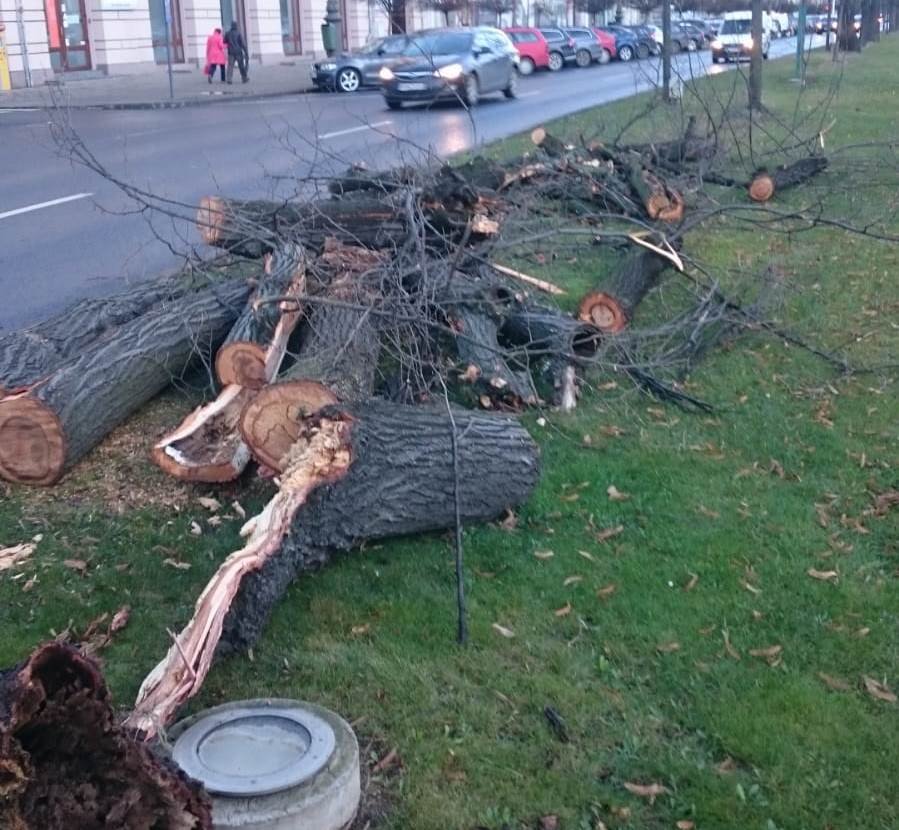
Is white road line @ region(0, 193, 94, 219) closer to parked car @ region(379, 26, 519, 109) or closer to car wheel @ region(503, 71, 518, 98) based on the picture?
parked car @ region(379, 26, 519, 109)

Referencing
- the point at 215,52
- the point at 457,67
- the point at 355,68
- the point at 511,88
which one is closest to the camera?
the point at 457,67

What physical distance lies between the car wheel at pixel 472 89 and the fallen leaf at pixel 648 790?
2355 cm

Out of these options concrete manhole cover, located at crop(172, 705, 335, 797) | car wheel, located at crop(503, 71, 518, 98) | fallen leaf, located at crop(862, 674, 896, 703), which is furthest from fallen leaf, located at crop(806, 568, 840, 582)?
car wheel, located at crop(503, 71, 518, 98)

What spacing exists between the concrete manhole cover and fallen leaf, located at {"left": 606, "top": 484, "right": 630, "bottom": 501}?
246 centimetres

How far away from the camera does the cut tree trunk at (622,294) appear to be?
8.13 meters

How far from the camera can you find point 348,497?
5020 mm

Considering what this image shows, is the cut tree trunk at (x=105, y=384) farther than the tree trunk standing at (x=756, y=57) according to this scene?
No

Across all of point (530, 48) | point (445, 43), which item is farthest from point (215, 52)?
point (530, 48)

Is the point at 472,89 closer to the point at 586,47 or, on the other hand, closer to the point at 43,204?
the point at 43,204

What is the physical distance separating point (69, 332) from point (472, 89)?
21017 mm

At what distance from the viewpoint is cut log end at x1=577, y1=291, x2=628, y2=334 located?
26.6 ft

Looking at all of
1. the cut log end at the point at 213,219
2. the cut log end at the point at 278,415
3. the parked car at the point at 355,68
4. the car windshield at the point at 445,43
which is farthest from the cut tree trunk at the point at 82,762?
the parked car at the point at 355,68

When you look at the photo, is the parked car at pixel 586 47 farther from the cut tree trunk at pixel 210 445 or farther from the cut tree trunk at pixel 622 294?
A: the cut tree trunk at pixel 210 445

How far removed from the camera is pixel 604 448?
21.2 ft
